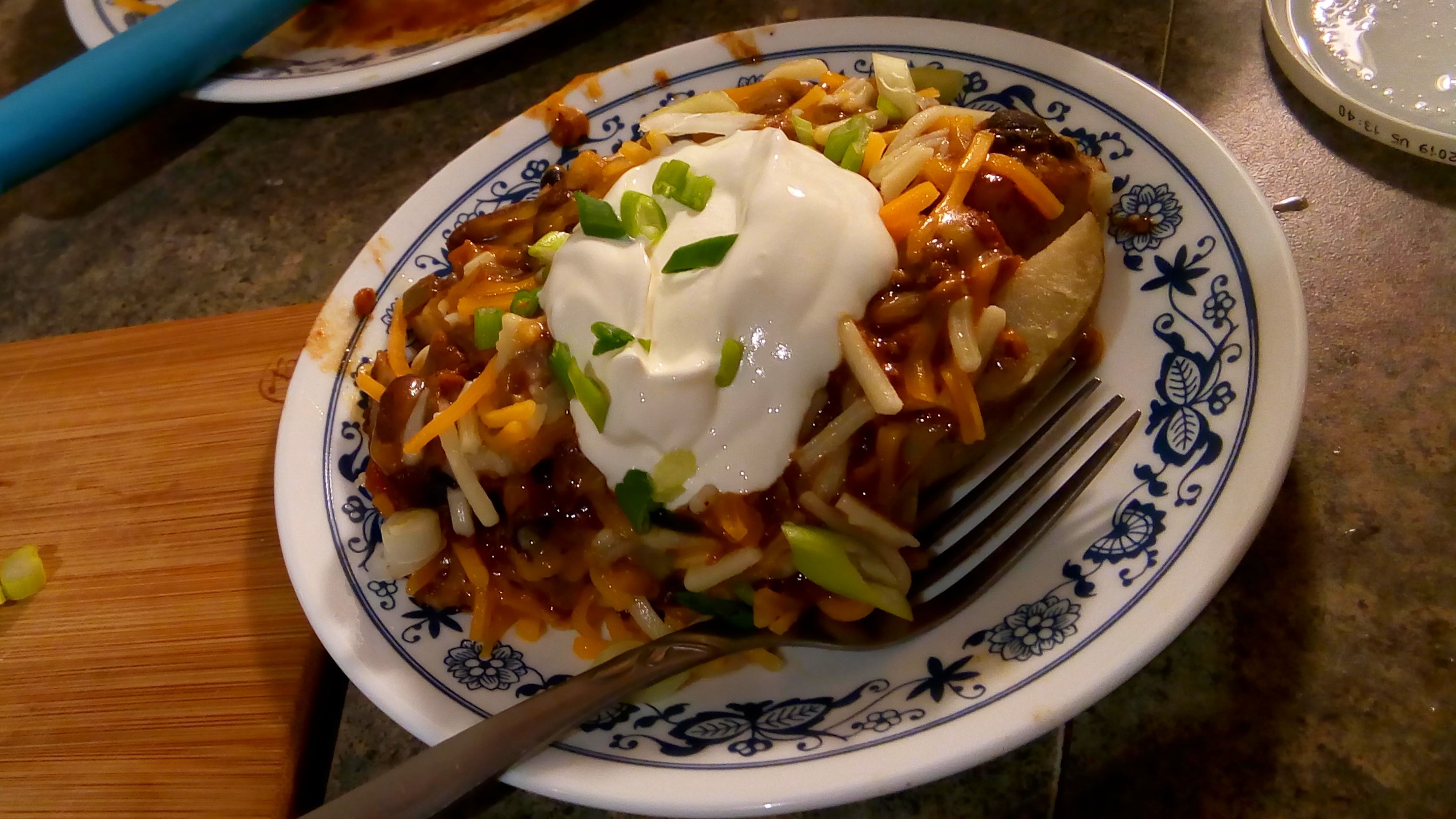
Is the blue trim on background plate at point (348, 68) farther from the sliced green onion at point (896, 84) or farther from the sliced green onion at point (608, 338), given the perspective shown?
the sliced green onion at point (608, 338)

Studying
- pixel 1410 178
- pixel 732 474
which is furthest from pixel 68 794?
pixel 1410 178

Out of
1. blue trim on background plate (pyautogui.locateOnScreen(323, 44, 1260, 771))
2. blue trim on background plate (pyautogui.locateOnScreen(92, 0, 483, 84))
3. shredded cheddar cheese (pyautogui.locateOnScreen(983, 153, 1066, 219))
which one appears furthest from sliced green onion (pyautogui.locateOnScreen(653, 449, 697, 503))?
blue trim on background plate (pyautogui.locateOnScreen(92, 0, 483, 84))

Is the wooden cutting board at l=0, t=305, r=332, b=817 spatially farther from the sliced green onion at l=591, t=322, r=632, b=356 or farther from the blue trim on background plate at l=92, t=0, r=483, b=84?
the sliced green onion at l=591, t=322, r=632, b=356

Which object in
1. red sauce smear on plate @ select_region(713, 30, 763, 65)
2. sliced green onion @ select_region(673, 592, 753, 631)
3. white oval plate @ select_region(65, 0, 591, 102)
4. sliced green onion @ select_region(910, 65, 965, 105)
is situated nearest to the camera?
sliced green onion @ select_region(673, 592, 753, 631)

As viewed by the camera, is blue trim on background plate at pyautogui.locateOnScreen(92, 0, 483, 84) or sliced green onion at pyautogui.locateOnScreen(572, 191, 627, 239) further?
blue trim on background plate at pyautogui.locateOnScreen(92, 0, 483, 84)

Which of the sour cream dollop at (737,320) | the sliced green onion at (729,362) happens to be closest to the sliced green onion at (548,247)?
the sour cream dollop at (737,320)

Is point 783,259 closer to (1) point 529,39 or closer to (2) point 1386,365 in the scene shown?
(2) point 1386,365

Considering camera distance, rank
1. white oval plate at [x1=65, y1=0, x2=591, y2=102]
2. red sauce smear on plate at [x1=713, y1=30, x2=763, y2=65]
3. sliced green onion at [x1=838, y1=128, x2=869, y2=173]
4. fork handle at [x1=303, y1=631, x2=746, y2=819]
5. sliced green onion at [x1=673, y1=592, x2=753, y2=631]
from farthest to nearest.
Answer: white oval plate at [x1=65, y1=0, x2=591, y2=102] → red sauce smear on plate at [x1=713, y1=30, x2=763, y2=65] → sliced green onion at [x1=838, y1=128, x2=869, y2=173] → sliced green onion at [x1=673, y1=592, x2=753, y2=631] → fork handle at [x1=303, y1=631, x2=746, y2=819]
